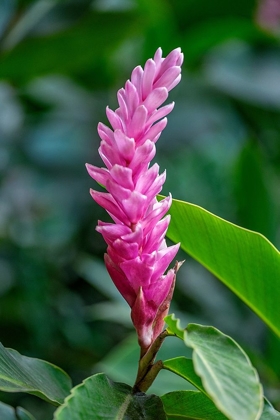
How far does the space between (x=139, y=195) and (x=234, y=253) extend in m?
0.20

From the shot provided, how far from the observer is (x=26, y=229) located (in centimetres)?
243

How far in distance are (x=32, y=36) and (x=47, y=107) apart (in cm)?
62

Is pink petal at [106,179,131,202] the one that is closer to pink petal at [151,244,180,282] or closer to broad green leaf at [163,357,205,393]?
pink petal at [151,244,180,282]

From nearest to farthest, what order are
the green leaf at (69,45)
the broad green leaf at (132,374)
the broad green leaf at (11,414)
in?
the broad green leaf at (11,414) → the broad green leaf at (132,374) → the green leaf at (69,45)

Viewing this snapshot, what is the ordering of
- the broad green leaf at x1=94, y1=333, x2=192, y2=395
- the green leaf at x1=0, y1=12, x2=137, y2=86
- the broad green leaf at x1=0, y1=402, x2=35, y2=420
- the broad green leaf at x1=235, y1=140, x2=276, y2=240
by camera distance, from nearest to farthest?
the broad green leaf at x1=0, y1=402, x2=35, y2=420, the broad green leaf at x1=94, y1=333, x2=192, y2=395, the broad green leaf at x1=235, y1=140, x2=276, y2=240, the green leaf at x1=0, y1=12, x2=137, y2=86

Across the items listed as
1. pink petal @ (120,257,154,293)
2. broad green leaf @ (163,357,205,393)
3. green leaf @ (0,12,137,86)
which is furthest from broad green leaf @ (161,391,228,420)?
green leaf @ (0,12,137,86)

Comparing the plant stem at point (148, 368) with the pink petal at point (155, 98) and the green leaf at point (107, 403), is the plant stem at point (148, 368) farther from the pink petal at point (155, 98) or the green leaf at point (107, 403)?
the pink petal at point (155, 98)

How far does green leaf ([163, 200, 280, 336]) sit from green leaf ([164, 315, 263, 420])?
16 cm

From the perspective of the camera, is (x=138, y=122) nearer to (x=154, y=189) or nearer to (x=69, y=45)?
(x=154, y=189)

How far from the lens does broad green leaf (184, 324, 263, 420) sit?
1.42ft

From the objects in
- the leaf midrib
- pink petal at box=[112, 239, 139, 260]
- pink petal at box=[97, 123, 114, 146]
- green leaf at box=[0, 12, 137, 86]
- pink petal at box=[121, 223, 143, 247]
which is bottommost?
the leaf midrib

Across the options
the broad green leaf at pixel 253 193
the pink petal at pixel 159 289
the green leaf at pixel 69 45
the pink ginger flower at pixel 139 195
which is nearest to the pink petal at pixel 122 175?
the pink ginger flower at pixel 139 195

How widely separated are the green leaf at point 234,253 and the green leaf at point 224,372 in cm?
16

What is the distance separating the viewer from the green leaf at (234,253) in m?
0.66
